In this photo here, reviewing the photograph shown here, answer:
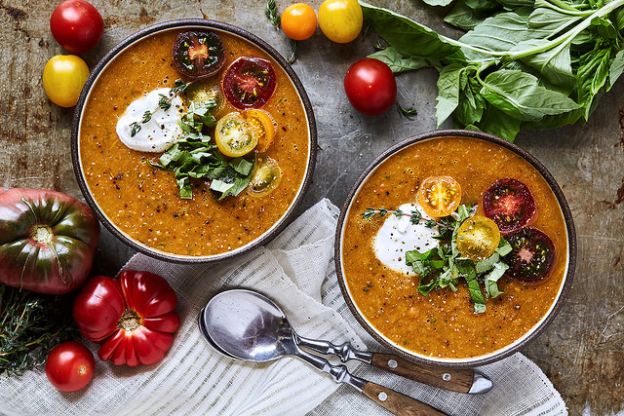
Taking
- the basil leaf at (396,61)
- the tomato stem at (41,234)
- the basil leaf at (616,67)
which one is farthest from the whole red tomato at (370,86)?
the tomato stem at (41,234)

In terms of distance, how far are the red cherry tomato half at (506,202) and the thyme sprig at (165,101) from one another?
1257 mm

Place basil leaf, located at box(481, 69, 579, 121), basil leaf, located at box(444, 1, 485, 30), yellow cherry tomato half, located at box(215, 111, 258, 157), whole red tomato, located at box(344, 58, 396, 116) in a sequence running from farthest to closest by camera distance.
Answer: basil leaf, located at box(444, 1, 485, 30)
whole red tomato, located at box(344, 58, 396, 116)
basil leaf, located at box(481, 69, 579, 121)
yellow cherry tomato half, located at box(215, 111, 258, 157)

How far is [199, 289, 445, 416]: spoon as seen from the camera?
3299mm

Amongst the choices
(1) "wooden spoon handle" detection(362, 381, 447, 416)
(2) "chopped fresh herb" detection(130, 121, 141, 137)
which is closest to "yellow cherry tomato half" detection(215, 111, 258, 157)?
(2) "chopped fresh herb" detection(130, 121, 141, 137)

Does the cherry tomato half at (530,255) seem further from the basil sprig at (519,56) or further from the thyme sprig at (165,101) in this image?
the thyme sprig at (165,101)

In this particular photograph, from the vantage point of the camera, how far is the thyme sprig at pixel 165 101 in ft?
9.91

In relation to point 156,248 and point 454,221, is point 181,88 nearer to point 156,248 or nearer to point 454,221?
point 156,248

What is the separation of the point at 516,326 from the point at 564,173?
76 centimetres

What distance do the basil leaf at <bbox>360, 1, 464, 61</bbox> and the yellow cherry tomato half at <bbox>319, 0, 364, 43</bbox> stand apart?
46mm

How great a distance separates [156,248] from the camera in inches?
122

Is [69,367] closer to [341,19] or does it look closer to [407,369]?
[407,369]

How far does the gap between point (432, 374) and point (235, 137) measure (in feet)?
4.27

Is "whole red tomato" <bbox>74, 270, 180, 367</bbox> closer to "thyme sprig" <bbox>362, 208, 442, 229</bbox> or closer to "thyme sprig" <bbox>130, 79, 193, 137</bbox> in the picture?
"thyme sprig" <bbox>130, 79, 193, 137</bbox>

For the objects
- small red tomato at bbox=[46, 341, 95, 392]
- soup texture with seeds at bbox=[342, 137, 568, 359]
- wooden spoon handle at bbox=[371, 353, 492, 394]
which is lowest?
wooden spoon handle at bbox=[371, 353, 492, 394]
